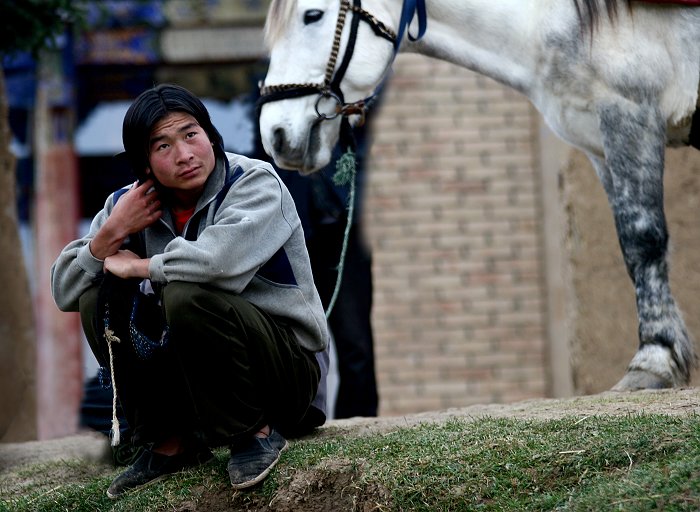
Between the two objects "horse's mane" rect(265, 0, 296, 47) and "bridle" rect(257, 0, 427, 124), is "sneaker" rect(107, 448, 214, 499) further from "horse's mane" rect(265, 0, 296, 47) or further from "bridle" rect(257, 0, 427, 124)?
"horse's mane" rect(265, 0, 296, 47)

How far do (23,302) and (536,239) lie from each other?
12.0 feet

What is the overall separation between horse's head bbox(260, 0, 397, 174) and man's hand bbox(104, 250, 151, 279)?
1.58 m

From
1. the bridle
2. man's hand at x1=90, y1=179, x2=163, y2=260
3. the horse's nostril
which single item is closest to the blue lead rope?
the bridle

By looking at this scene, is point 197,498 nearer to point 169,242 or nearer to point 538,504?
point 169,242

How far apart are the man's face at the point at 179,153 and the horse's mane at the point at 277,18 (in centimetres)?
155

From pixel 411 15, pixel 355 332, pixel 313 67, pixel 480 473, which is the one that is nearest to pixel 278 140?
pixel 313 67

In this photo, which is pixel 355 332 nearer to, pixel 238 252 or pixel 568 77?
pixel 568 77

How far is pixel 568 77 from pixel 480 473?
2.02m

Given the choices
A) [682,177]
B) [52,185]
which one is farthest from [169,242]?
[52,185]

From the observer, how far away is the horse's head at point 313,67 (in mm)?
5105

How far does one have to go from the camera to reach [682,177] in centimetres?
702

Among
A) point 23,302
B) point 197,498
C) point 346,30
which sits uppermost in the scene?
point 346,30

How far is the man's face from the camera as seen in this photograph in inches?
144

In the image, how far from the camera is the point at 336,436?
4.14 meters
